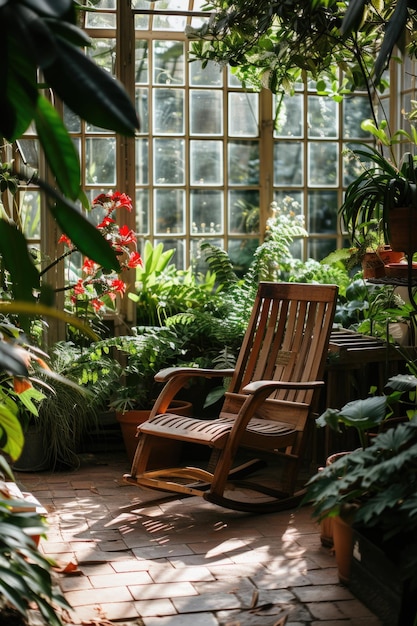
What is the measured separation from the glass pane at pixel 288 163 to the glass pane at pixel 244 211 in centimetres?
21

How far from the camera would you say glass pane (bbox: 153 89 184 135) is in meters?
6.04

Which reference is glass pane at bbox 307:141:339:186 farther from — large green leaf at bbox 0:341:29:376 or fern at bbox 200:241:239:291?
large green leaf at bbox 0:341:29:376

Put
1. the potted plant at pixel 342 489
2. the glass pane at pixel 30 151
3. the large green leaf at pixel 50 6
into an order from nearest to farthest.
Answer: the large green leaf at pixel 50 6 < the potted plant at pixel 342 489 < the glass pane at pixel 30 151

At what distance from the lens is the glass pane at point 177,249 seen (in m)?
6.14

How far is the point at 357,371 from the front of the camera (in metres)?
5.30

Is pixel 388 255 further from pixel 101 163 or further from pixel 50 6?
pixel 50 6

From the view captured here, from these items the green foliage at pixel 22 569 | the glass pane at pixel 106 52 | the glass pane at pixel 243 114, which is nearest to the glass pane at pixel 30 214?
the glass pane at pixel 106 52

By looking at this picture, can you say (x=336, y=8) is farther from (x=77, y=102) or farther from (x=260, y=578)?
(x=77, y=102)

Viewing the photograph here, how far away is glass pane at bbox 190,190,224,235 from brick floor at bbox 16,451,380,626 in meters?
1.93

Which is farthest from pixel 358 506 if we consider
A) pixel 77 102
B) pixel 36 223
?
pixel 36 223

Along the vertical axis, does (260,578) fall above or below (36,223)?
below

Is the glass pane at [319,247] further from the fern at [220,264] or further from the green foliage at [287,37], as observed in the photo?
the green foliage at [287,37]

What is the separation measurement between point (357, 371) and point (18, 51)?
3938 millimetres

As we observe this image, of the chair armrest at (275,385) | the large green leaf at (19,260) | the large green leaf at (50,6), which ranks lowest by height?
the chair armrest at (275,385)
